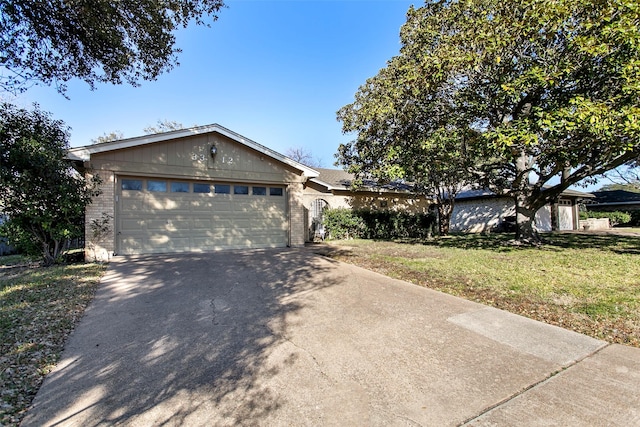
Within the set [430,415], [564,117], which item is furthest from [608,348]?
[564,117]

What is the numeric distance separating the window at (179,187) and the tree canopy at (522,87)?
6485 millimetres

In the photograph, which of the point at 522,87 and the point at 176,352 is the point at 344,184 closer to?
the point at 522,87

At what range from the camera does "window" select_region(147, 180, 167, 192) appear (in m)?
9.73

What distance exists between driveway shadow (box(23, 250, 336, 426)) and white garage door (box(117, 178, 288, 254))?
3.18 m

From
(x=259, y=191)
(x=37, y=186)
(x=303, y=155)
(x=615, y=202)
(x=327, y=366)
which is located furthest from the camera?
(x=303, y=155)

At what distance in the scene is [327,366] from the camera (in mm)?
3070

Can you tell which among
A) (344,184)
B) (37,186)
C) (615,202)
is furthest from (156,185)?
(615,202)

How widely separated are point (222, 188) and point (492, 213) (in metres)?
17.3

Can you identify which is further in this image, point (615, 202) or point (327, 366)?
point (615, 202)

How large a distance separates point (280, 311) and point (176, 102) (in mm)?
15832

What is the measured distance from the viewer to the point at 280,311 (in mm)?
4625

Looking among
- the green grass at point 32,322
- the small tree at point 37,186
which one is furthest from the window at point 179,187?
the green grass at point 32,322

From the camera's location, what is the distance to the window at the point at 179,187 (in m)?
10.0

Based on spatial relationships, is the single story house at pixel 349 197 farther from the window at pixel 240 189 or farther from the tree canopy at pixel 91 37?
the tree canopy at pixel 91 37
